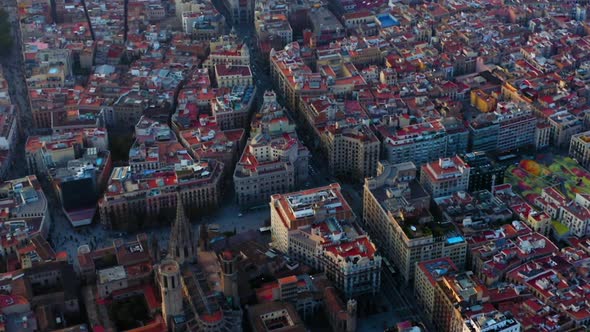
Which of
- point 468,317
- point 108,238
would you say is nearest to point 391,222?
point 468,317

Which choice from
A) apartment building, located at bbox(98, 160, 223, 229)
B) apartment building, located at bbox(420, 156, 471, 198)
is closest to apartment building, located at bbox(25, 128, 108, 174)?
apartment building, located at bbox(98, 160, 223, 229)

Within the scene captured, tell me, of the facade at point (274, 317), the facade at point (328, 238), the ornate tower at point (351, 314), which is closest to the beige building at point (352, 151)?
the facade at point (328, 238)

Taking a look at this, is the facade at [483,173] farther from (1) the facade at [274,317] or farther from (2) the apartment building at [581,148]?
(1) the facade at [274,317]

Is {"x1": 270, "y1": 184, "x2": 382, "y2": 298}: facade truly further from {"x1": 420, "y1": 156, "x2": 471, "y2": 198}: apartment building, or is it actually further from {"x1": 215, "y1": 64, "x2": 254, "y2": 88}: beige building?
{"x1": 215, "y1": 64, "x2": 254, "y2": 88}: beige building

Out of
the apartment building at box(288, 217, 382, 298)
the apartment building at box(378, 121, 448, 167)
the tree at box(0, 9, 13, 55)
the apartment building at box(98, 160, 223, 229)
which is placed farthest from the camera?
the tree at box(0, 9, 13, 55)

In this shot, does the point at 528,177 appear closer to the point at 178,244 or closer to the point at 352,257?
the point at 352,257

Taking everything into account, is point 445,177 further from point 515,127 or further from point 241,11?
point 241,11

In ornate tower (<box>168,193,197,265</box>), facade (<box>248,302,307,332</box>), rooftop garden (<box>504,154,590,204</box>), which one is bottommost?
rooftop garden (<box>504,154,590,204</box>)
